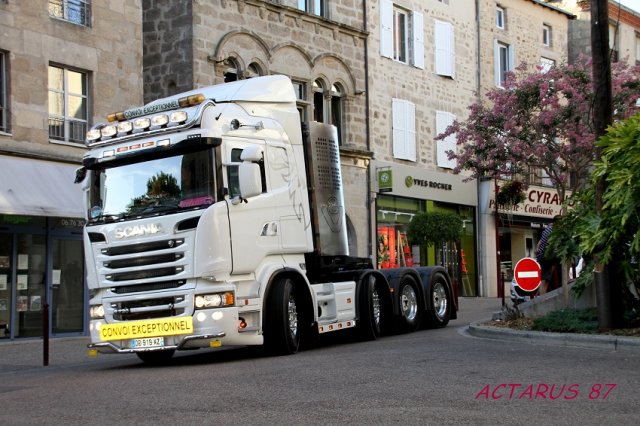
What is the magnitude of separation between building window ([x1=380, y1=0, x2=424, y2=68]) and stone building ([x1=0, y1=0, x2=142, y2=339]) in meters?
11.7

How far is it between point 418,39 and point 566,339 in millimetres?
20590

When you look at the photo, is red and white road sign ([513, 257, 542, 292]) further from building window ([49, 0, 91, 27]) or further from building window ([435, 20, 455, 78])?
building window ([435, 20, 455, 78])

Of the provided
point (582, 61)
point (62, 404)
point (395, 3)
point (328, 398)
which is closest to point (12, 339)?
point (62, 404)

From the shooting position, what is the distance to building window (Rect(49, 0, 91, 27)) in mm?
20922

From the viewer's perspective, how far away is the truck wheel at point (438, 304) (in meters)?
18.5

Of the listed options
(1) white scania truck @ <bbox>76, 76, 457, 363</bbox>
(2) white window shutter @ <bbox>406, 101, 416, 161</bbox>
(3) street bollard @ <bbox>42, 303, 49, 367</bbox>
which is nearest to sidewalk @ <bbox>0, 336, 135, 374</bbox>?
(3) street bollard @ <bbox>42, 303, 49, 367</bbox>

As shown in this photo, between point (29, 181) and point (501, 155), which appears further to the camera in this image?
point (501, 155)

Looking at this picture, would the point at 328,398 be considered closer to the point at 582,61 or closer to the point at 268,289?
the point at 268,289

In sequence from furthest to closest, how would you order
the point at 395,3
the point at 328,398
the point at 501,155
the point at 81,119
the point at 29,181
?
the point at 395,3 → the point at 501,155 → the point at 81,119 → the point at 29,181 → the point at 328,398

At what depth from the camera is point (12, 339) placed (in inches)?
774

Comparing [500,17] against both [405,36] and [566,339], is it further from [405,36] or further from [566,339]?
[566,339]

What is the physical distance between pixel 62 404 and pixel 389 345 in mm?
6332

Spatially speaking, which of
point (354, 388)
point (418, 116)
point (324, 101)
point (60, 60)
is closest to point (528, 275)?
point (354, 388)

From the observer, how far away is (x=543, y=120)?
2447 centimetres
